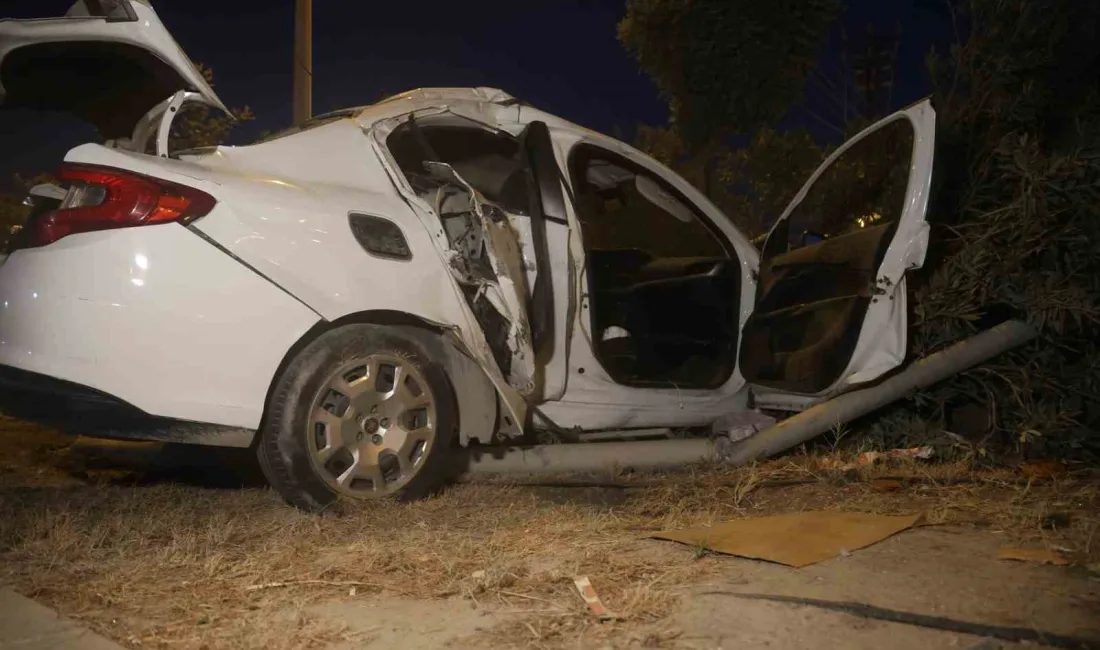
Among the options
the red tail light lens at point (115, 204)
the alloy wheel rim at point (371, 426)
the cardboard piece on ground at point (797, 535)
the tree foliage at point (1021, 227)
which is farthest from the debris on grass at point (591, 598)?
the tree foliage at point (1021, 227)

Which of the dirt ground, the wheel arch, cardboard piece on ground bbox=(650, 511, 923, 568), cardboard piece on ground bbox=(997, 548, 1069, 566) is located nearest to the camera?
the dirt ground

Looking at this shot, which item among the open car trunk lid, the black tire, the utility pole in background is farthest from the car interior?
the utility pole in background

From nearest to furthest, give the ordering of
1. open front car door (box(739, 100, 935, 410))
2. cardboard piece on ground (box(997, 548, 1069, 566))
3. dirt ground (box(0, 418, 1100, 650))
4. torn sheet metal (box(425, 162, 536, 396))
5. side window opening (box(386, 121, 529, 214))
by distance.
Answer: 1. dirt ground (box(0, 418, 1100, 650))
2. cardboard piece on ground (box(997, 548, 1069, 566))
3. torn sheet metal (box(425, 162, 536, 396))
4. side window opening (box(386, 121, 529, 214))
5. open front car door (box(739, 100, 935, 410))

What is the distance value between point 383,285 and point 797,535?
193 centimetres

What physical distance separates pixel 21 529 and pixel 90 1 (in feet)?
6.77

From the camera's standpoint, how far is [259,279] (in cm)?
377

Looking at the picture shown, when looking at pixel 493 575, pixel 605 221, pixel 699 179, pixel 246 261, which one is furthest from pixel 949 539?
pixel 699 179

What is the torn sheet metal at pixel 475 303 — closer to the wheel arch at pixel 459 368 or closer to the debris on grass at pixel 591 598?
the wheel arch at pixel 459 368

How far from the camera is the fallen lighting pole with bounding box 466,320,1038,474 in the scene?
489 cm

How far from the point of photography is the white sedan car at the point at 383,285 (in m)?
3.61

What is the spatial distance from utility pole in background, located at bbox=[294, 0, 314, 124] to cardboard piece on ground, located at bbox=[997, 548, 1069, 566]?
7.49 m

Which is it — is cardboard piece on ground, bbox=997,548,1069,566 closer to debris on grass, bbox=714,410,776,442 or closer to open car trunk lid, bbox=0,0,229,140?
debris on grass, bbox=714,410,776,442

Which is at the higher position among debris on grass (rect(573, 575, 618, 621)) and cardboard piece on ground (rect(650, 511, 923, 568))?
debris on grass (rect(573, 575, 618, 621))

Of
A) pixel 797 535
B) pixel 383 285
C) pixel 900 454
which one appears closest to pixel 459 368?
pixel 383 285
